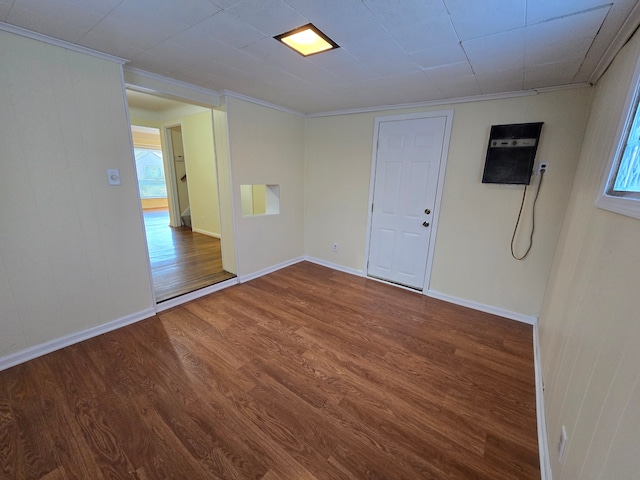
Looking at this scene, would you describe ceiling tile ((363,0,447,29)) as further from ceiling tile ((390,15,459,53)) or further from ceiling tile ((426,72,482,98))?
ceiling tile ((426,72,482,98))

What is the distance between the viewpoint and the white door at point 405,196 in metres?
3.02

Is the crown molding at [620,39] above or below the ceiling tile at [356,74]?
below

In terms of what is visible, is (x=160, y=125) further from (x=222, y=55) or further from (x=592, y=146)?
(x=592, y=146)

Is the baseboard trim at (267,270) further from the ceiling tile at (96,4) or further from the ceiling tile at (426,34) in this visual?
the ceiling tile at (426,34)

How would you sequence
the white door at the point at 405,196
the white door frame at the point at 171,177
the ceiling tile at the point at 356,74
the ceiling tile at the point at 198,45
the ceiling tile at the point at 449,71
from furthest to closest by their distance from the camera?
the white door frame at the point at 171,177 < the white door at the point at 405,196 < the ceiling tile at the point at 356,74 < the ceiling tile at the point at 449,71 < the ceiling tile at the point at 198,45

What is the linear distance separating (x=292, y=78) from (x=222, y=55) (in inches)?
26.3

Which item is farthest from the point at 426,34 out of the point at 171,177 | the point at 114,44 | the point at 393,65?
the point at 171,177

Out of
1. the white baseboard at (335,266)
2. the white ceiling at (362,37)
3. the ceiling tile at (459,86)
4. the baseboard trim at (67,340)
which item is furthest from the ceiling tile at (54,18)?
the white baseboard at (335,266)

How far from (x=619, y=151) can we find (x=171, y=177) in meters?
6.83

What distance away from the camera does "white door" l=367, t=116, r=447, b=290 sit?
302cm

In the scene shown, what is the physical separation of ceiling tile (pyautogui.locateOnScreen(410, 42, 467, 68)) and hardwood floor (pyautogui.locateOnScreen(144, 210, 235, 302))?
307cm

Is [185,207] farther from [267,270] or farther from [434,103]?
[434,103]

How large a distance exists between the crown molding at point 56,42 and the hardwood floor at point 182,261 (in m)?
2.22

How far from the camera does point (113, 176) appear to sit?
2.21 metres
